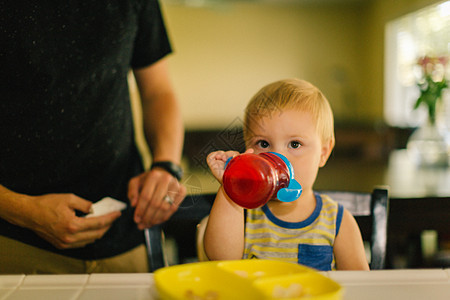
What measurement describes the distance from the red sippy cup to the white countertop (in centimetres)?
16

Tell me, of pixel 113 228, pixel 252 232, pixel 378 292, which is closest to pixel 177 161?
pixel 113 228

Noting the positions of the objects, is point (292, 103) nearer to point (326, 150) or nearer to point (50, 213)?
point (326, 150)

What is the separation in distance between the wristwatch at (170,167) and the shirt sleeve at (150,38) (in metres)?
0.24

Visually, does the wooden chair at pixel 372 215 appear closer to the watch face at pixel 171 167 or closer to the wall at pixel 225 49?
the watch face at pixel 171 167

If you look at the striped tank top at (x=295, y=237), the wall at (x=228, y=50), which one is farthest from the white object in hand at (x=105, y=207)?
the wall at (x=228, y=50)

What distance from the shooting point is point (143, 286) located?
1.54 ft

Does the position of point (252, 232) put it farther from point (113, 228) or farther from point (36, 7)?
point (36, 7)

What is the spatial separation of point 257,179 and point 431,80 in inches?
15.9

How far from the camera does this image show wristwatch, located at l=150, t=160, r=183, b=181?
28.0 inches

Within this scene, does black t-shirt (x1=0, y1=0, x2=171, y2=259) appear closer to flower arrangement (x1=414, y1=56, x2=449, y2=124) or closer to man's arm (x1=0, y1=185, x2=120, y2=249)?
man's arm (x1=0, y1=185, x2=120, y2=249)

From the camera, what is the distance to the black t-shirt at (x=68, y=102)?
23.6 inches

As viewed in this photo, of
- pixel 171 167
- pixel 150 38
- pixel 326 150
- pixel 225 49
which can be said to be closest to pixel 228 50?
pixel 225 49

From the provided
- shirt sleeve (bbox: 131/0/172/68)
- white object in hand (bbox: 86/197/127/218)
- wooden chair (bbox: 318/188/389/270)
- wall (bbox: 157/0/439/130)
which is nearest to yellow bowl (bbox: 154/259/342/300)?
wooden chair (bbox: 318/188/389/270)

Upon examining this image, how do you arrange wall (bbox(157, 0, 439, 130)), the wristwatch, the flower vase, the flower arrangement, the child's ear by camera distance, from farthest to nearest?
wall (bbox(157, 0, 439, 130)) → the flower vase → the wristwatch → the flower arrangement → the child's ear
